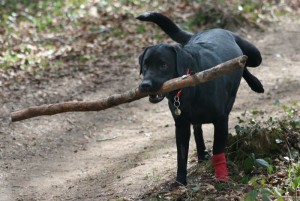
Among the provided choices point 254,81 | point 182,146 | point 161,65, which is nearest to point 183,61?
point 161,65

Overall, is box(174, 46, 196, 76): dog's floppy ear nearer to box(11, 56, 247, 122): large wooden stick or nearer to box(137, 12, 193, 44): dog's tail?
box(11, 56, 247, 122): large wooden stick

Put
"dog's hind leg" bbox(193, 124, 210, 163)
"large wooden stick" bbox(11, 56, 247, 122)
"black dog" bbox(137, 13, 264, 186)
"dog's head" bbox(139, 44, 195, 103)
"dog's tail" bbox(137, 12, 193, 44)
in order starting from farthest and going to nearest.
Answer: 1. "dog's tail" bbox(137, 12, 193, 44)
2. "dog's hind leg" bbox(193, 124, 210, 163)
3. "black dog" bbox(137, 13, 264, 186)
4. "dog's head" bbox(139, 44, 195, 103)
5. "large wooden stick" bbox(11, 56, 247, 122)

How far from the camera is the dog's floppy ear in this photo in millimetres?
5172

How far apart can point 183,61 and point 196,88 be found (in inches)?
10.5

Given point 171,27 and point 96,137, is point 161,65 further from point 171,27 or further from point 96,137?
point 96,137

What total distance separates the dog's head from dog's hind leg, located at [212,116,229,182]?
67 cm

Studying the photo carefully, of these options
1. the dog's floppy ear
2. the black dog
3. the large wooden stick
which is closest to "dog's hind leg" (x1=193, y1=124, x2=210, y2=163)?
the black dog

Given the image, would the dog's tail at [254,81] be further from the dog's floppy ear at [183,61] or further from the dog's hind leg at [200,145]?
the dog's floppy ear at [183,61]

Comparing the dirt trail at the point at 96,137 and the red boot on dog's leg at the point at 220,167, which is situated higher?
the red boot on dog's leg at the point at 220,167

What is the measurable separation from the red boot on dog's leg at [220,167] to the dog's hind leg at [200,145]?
0.60 metres

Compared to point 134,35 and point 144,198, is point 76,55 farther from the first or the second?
point 144,198

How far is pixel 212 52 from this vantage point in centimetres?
570

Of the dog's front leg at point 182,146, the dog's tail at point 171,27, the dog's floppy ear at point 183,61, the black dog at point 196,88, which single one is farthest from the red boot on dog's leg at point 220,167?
the dog's tail at point 171,27

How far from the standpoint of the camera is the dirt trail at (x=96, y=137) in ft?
20.4
